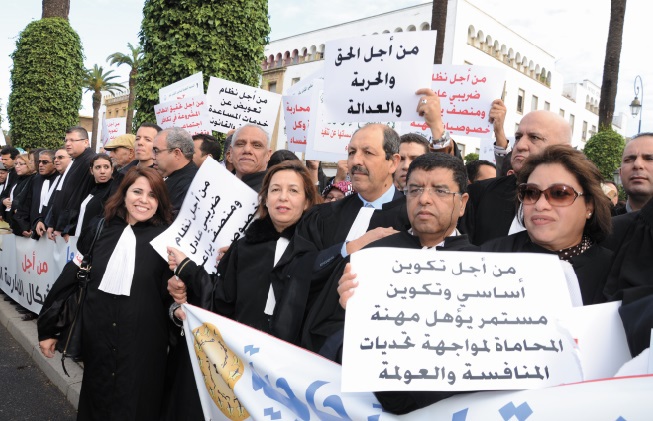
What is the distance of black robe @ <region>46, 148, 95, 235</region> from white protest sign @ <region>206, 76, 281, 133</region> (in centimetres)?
168

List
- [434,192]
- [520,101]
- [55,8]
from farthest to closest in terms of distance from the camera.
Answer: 1. [520,101]
2. [55,8]
3. [434,192]

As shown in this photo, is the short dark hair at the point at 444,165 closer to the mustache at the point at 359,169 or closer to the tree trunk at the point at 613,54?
the mustache at the point at 359,169

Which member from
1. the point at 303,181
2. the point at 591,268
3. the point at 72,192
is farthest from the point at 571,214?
the point at 72,192

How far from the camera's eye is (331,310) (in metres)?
2.42

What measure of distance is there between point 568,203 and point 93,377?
292cm

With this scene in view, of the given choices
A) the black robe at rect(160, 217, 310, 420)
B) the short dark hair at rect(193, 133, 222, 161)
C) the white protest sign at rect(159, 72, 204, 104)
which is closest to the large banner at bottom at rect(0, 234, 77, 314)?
the short dark hair at rect(193, 133, 222, 161)

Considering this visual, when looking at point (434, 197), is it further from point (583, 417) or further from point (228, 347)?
point (228, 347)

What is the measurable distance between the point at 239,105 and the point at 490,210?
3.67 meters

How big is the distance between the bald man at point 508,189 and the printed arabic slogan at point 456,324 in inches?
52.7

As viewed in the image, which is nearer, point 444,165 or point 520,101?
point 444,165

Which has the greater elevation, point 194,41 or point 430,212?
point 194,41

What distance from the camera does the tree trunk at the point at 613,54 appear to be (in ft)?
40.6

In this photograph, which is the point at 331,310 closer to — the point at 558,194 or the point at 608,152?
the point at 558,194

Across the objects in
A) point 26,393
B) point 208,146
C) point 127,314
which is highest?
point 208,146
